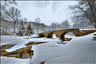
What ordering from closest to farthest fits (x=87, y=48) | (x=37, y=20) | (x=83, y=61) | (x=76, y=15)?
1. (x=83, y=61)
2. (x=87, y=48)
3. (x=76, y=15)
4. (x=37, y=20)

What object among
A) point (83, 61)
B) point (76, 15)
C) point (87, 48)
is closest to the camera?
point (83, 61)

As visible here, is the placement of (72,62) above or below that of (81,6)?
below

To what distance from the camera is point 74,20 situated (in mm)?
7930

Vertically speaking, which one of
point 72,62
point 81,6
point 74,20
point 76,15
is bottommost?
point 72,62

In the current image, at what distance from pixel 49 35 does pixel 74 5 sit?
7895 mm

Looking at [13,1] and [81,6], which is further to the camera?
[81,6]

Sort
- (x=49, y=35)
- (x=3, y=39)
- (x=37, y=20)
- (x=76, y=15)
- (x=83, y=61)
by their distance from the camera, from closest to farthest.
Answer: (x=83, y=61) < (x=3, y=39) < (x=76, y=15) < (x=49, y=35) < (x=37, y=20)

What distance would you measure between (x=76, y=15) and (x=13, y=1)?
22.8 ft

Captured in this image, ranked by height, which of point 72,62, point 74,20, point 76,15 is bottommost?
point 72,62

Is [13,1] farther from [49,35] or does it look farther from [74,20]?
[49,35]

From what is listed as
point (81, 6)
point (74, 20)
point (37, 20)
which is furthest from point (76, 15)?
point (37, 20)

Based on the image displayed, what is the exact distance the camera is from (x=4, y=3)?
4.84m

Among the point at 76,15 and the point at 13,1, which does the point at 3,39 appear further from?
the point at 76,15

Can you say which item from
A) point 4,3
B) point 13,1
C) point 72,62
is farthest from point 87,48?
point 4,3
